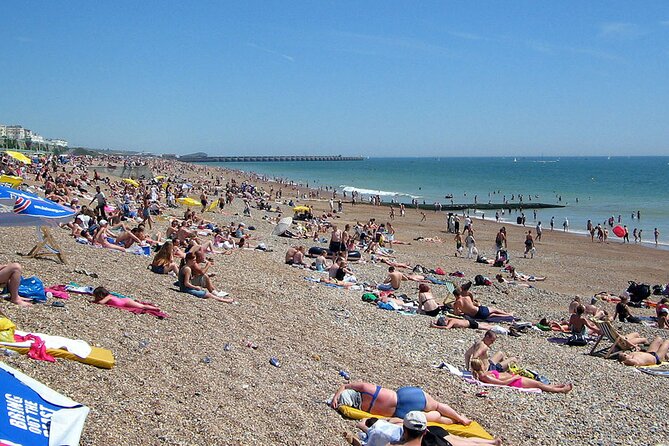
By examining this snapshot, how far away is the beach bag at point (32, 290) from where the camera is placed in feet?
25.7

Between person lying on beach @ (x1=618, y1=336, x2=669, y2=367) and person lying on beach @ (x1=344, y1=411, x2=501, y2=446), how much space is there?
4929mm

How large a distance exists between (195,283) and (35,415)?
22.0ft

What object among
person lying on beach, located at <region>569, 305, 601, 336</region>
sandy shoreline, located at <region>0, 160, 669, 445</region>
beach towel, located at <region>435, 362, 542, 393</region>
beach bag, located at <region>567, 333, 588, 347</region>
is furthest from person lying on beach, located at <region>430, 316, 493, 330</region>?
beach towel, located at <region>435, 362, 542, 393</region>

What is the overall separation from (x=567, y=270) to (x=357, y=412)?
17483 mm

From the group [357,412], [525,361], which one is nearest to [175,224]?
[525,361]

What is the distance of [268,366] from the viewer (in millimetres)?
7762

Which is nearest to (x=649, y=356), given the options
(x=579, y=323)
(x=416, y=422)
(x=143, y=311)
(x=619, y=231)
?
(x=579, y=323)

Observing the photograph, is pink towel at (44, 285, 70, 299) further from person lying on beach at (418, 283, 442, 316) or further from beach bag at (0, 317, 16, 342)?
person lying on beach at (418, 283, 442, 316)

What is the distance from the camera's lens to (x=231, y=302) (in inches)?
427

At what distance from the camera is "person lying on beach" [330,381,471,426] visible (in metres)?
6.61

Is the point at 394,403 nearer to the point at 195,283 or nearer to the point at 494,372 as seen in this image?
the point at 494,372

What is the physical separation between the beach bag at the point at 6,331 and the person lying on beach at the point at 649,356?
8922 mm

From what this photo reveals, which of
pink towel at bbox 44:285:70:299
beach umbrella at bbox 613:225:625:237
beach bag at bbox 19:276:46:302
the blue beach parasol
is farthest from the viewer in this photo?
beach umbrella at bbox 613:225:625:237

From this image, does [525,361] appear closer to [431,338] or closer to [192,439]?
[431,338]
